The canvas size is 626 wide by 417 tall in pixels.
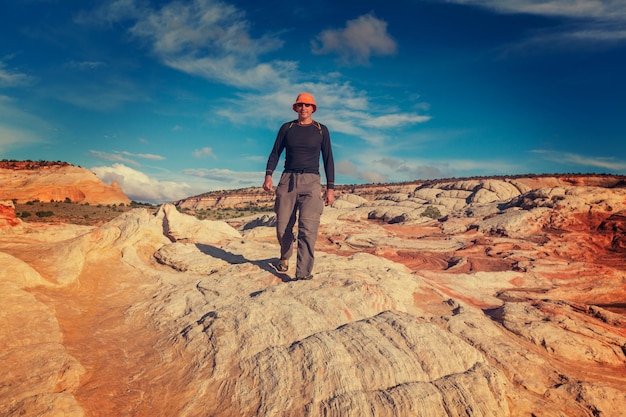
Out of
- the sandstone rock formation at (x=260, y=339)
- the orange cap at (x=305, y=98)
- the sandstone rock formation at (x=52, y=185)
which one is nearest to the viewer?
the sandstone rock formation at (x=260, y=339)

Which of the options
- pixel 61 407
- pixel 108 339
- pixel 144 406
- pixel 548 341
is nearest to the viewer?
pixel 61 407

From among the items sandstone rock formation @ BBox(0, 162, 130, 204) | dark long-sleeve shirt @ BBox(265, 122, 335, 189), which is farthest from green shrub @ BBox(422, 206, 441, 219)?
sandstone rock formation @ BBox(0, 162, 130, 204)

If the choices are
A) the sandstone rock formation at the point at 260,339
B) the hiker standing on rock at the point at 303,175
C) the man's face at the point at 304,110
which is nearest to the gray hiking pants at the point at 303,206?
the hiker standing on rock at the point at 303,175

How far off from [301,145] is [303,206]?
1147mm

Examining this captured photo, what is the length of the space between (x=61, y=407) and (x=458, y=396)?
383 centimetres

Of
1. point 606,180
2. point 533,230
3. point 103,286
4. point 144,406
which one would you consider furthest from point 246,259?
point 606,180

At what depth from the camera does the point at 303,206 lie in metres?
6.56

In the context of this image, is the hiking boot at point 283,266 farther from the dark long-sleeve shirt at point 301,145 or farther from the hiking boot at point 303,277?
the dark long-sleeve shirt at point 301,145

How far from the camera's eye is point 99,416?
327cm

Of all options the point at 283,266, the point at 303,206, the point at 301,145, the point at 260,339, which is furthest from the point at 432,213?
the point at 260,339

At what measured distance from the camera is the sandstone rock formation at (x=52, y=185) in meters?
44.7

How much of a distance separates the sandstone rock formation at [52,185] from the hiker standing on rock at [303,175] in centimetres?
5135

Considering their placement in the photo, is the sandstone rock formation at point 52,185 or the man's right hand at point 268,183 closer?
the man's right hand at point 268,183

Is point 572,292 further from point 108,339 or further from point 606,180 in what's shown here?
point 606,180
